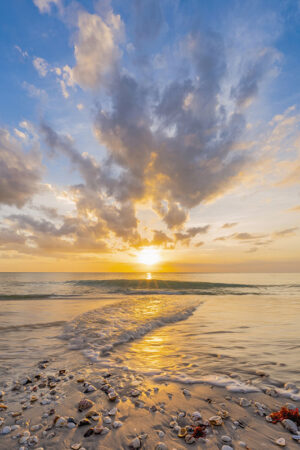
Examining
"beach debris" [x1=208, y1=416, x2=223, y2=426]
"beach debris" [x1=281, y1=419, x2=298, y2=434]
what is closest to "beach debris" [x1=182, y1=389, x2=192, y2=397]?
"beach debris" [x1=208, y1=416, x2=223, y2=426]

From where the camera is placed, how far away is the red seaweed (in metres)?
3.97

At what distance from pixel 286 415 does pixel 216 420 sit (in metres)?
1.36

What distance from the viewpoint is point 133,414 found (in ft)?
13.9

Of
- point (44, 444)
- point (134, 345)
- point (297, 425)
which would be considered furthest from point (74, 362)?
point (297, 425)

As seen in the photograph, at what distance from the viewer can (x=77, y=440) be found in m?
3.49

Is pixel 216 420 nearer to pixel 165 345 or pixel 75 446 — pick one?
pixel 75 446

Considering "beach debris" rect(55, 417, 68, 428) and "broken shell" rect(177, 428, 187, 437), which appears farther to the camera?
"beach debris" rect(55, 417, 68, 428)

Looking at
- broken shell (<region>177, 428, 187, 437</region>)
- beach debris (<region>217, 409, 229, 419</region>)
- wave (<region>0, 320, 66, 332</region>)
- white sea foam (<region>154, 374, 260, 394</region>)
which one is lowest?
wave (<region>0, 320, 66, 332</region>)

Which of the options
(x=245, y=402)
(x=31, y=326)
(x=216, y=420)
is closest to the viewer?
(x=216, y=420)

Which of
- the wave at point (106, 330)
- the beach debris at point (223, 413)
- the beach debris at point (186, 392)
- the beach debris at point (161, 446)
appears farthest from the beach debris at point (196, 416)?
the wave at point (106, 330)

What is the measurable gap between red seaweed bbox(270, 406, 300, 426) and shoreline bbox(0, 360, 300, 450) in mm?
144

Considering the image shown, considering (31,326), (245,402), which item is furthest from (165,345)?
(31,326)

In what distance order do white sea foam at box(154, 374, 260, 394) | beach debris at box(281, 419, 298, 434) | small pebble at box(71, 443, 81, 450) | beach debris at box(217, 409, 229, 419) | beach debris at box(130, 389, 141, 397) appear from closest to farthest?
small pebble at box(71, 443, 81, 450) → beach debris at box(281, 419, 298, 434) → beach debris at box(217, 409, 229, 419) → beach debris at box(130, 389, 141, 397) → white sea foam at box(154, 374, 260, 394)

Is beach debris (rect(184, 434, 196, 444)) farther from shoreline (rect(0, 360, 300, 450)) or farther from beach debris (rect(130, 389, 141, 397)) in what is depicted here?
beach debris (rect(130, 389, 141, 397))
